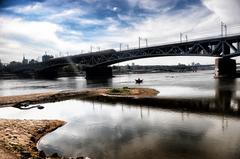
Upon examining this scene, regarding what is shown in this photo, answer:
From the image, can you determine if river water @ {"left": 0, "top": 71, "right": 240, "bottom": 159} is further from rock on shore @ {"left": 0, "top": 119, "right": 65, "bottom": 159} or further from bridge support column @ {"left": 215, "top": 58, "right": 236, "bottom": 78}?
bridge support column @ {"left": 215, "top": 58, "right": 236, "bottom": 78}

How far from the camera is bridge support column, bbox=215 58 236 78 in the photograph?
95.3 metres

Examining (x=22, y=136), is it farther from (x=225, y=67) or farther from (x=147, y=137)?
(x=225, y=67)

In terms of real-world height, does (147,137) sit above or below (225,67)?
below

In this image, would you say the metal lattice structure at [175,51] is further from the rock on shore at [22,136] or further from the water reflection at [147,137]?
the rock on shore at [22,136]

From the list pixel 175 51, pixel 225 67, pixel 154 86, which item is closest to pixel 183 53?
pixel 175 51

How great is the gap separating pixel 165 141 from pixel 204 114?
1204 centimetres

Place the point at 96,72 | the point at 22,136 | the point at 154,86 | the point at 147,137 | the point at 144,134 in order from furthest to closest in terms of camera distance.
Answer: the point at 96,72 → the point at 154,86 → the point at 144,134 → the point at 147,137 → the point at 22,136

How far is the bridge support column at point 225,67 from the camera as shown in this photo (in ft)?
313

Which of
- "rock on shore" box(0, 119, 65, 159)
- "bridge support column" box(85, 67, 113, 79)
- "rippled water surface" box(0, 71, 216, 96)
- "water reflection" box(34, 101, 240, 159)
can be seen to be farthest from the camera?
"bridge support column" box(85, 67, 113, 79)

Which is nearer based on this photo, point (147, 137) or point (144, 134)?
point (147, 137)

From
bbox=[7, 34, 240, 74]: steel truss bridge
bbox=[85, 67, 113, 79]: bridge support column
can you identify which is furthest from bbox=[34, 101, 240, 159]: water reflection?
bbox=[85, 67, 113, 79]: bridge support column

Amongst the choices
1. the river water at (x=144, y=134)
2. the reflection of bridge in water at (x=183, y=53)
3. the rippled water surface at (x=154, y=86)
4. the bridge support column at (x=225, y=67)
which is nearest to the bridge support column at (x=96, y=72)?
the reflection of bridge in water at (x=183, y=53)

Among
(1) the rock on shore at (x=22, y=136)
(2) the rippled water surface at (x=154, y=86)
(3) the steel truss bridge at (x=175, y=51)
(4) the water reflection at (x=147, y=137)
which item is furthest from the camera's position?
(3) the steel truss bridge at (x=175, y=51)

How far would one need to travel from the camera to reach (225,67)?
98188 mm
